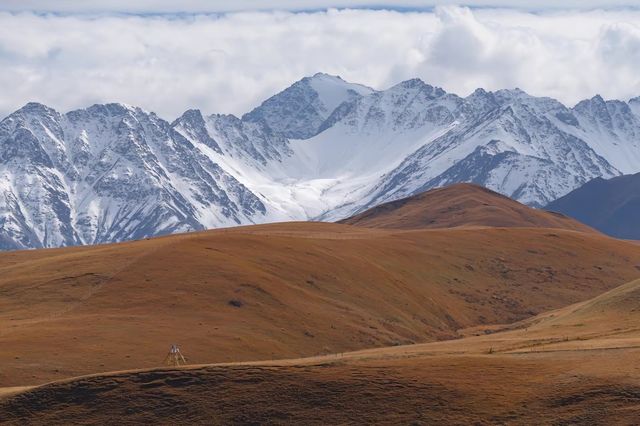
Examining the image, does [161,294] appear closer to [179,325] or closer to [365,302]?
[179,325]

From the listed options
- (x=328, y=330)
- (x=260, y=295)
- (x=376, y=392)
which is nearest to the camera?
(x=376, y=392)

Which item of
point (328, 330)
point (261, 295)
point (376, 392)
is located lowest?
point (376, 392)

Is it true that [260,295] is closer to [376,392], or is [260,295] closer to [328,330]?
[328,330]

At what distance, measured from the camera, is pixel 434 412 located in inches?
2090

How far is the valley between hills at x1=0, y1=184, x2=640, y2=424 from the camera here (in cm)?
5500

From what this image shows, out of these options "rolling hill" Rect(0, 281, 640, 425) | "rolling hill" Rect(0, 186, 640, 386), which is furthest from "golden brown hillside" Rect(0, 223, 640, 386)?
"rolling hill" Rect(0, 281, 640, 425)

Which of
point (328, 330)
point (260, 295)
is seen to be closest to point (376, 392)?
point (328, 330)

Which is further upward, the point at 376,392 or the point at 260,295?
the point at 260,295

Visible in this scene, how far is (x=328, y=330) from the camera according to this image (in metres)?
106

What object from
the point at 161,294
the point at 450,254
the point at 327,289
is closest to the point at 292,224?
the point at 450,254

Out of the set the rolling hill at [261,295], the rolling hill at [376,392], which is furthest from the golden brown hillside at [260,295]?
the rolling hill at [376,392]

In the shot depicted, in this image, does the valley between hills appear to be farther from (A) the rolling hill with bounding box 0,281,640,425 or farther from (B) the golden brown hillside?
(B) the golden brown hillside

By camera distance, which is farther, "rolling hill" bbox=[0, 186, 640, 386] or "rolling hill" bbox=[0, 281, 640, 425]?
"rolling hill" bbox=[0, 186, 640, 386]

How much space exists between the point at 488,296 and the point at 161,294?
48.0 metres
